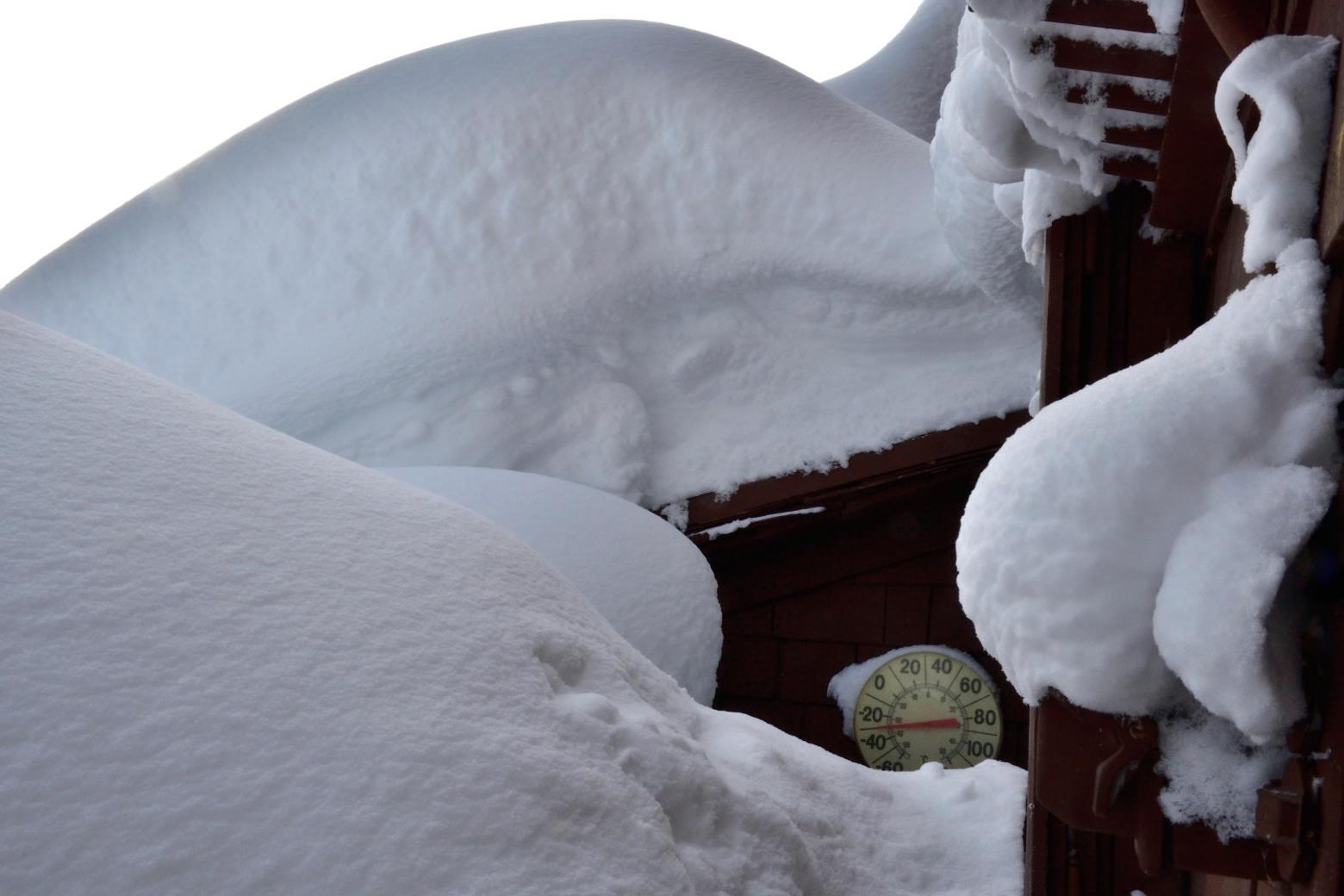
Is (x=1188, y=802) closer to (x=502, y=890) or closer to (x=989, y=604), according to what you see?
(x=989, y=604)

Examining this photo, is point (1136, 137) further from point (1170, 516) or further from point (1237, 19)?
point (1170, 516)

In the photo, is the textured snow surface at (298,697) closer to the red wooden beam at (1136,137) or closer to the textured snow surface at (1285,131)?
the textured snow surface at (1285,131)

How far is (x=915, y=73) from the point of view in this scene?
5406 millimetres

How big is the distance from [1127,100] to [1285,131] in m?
0.59

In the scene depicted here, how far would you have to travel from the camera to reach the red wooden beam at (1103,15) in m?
1.16

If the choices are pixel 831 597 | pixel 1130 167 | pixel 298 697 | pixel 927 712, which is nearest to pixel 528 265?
pixel 831 597

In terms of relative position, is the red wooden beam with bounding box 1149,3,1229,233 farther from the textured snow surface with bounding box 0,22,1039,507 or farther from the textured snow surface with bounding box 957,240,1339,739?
the textured snow surface with bounding box 0,22,1039,507

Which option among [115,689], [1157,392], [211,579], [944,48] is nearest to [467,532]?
[211,579]

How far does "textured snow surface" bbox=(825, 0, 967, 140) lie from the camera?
534 cm

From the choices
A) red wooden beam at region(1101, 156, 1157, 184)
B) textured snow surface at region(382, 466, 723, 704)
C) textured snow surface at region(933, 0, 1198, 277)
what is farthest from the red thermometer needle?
red wooden beam at region(1101, 156, 1157, 184)

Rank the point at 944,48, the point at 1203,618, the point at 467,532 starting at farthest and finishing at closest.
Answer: the point at 944,48, the point at 467,532, the point at 1203,618

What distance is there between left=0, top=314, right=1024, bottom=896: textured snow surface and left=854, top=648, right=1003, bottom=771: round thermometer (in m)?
1.60

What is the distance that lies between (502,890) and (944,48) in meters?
5.19

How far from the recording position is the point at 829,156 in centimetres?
303
